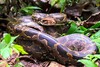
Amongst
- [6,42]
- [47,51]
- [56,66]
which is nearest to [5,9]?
[47,51]

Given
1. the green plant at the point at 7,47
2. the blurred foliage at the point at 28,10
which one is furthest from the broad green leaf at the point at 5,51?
Result: the blurred foliage at the point at 28,10

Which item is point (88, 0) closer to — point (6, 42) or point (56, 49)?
point (56, 49)

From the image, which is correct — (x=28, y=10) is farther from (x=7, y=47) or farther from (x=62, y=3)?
(x=7, y=47)

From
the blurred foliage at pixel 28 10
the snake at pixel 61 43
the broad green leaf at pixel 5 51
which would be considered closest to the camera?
the broad green leaf at pixel 5 51

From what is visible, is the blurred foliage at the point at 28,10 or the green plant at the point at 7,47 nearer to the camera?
the green plant at the point at 7,47

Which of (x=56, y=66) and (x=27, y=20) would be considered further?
(x=27, y=20)

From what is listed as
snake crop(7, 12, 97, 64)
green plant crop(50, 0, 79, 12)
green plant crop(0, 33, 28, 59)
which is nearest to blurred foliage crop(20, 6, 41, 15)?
green plant crop(50, 0, 79, 12)

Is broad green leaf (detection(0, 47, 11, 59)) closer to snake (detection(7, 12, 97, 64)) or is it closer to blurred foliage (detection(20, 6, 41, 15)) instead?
snake (detection(7, 12, 97, 64))

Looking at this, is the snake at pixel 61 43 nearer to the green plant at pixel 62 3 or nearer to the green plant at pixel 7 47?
the green plant at pixel 62 3
